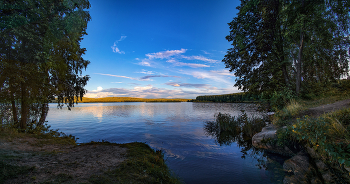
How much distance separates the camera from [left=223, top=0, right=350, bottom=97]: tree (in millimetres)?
14484

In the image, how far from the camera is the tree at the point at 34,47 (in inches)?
309

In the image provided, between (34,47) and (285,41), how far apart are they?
23220 mm

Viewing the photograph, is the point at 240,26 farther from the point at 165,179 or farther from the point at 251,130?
the point at 165,179

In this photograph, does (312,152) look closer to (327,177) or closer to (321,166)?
(321,166)

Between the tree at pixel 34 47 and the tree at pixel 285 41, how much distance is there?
1675cm

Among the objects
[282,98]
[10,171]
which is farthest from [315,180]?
[282,98]

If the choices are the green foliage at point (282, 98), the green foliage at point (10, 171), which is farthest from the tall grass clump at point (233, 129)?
the green foliage at point (10, 171)

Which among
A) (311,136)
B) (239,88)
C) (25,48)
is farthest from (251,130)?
(25,48)

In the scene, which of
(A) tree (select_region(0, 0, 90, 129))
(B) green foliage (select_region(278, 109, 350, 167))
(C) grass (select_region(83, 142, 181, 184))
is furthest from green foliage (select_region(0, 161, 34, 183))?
(B) green foliage (select_region(278, 109, 350, 167))

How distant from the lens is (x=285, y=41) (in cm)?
1686

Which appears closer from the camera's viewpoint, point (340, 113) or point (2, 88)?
point (340, 113)

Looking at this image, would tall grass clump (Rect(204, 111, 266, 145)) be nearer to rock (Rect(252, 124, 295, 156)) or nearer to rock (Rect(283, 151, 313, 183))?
rock (Rect(252, 124, 295, 156))

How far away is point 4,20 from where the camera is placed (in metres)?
7.40

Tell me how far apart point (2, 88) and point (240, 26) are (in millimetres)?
22682
